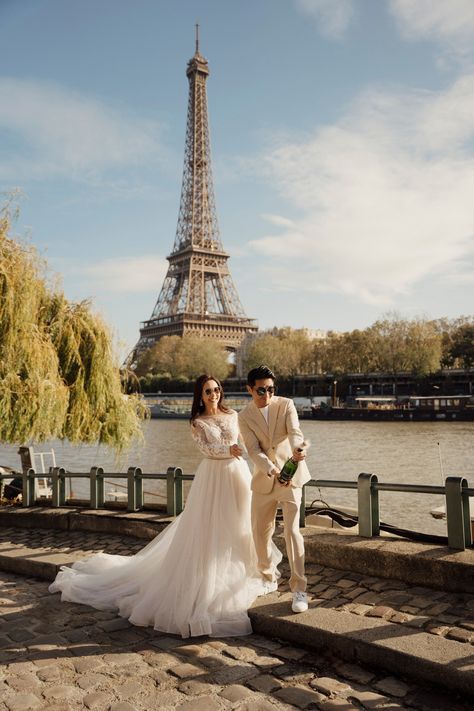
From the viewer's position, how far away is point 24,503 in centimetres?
948

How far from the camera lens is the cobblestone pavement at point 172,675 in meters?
3.42

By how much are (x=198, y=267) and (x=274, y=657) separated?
88123 millimetres

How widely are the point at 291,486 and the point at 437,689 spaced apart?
158 cm

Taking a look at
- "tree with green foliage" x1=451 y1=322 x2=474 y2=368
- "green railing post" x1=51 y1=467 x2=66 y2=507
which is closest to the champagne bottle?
"green railing post" x1=51 y1=467 x2=66 y2=507

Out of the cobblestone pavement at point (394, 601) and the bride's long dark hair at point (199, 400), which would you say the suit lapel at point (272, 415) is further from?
the cobblestone pavement at point (394, 601)

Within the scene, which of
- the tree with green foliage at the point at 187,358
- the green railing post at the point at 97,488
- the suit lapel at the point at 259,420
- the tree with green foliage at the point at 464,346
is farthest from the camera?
the tree with green foliage at the point at 187,358

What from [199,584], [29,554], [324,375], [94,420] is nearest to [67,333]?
[94,420]

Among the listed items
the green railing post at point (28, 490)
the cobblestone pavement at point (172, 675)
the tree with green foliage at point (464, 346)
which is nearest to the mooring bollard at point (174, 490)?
the cobblestone pavement at point (172, 675)

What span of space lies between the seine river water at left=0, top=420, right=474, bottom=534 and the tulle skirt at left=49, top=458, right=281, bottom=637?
824cm

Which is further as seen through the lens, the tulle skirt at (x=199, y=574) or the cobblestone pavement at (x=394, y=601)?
the tulle skirt at (x=199, y=574)

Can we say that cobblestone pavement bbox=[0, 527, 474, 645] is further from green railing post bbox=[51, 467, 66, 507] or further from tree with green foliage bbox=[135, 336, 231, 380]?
tree with green foliage bbox=[135, 336, 231, 380]

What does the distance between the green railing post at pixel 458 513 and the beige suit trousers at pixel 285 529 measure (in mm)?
1252

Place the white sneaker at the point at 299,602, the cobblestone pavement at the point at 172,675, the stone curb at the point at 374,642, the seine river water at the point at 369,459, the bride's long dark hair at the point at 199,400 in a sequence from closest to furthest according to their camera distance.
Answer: the cobblestone pavement at the point at 172,675 < the stone curb at the point at 374,642 < the white sneaker at the point at 299,602 < the bride's long dark hair at the point at 199,400 < the seine river water at the point at 369,459

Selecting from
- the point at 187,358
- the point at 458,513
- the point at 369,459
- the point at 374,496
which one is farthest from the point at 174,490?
the point at 187,358
